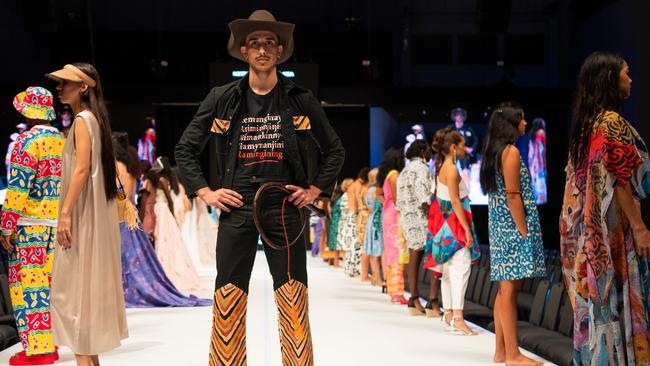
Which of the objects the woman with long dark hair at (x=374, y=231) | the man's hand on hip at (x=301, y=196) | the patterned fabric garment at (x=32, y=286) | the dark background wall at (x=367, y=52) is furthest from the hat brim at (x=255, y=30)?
the dark background wall at (x=367, y=52)

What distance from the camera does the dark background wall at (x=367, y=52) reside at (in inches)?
570

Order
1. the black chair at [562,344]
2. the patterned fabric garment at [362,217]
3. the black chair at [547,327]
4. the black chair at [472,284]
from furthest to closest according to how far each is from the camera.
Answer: the patterned fabric garment at [362,217], the black chair at [472,284], the black chair at [547,327], the black chair at [562,344]

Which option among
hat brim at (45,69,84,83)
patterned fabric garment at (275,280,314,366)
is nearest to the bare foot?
patterned fabric garment at (275,280,314,366)

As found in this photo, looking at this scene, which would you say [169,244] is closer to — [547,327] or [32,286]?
[547,327]

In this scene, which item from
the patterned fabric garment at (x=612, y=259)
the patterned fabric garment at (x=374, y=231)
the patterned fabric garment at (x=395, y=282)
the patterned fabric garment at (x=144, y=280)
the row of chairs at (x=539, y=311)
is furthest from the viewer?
the patterned fabric garment at (x=374, y=231)

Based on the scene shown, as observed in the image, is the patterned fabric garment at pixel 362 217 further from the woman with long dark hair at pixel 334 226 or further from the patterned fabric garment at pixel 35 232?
the patterned fabric garment at pixel 35 232

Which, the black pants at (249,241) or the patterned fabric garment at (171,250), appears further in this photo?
the patterned fabric garment at (171,250)

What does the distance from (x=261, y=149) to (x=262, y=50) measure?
33 cm

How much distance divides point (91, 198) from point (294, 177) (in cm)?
107

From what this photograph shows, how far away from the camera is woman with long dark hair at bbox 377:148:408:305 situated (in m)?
7.95

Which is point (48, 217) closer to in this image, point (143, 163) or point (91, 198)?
point (91, 198)

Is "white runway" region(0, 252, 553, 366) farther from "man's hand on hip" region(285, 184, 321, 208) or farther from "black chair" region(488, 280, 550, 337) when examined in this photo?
"man's hand on hip" region(285, 184, 321, 208)

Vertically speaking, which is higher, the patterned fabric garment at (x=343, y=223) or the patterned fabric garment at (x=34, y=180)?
the patterned fabric garment at (x=34, y=180)

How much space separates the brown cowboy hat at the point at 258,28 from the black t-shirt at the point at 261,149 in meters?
0.25
